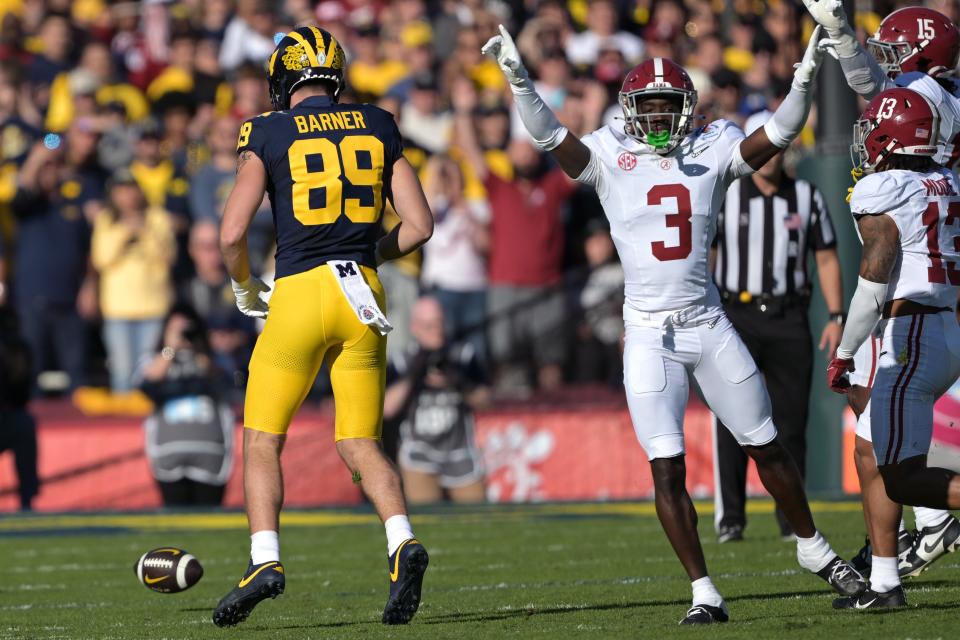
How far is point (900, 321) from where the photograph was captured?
5785 millimetres

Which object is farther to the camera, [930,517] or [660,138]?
[930,517]

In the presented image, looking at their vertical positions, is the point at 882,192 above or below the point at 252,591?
above

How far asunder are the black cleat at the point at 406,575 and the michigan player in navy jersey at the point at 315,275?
151mm

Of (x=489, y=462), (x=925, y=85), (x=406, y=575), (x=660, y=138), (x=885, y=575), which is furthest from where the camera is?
(x=489, y=462)

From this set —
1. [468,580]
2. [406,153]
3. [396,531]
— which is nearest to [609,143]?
[396,531]

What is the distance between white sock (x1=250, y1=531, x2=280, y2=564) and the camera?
18.9 feet

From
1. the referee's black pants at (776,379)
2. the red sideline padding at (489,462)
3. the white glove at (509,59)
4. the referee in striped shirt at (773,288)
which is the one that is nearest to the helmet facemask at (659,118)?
the white glove at (509,59)

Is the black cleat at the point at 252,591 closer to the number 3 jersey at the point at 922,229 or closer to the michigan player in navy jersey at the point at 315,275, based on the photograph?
the michigan player in navy jersey at the point at 315,275

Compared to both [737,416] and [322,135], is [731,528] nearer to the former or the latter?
[737,416]

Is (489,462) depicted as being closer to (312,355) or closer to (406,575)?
(312,355)

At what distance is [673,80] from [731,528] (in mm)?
3092

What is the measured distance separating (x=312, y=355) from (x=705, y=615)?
156 centimetres

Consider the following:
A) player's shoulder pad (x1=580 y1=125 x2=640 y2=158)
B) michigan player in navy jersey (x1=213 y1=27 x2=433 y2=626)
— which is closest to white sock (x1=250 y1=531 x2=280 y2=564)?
michigan player in navy jersey (x1=213 y1=27 x2=433 y2=626)

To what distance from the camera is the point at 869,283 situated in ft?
18.4
